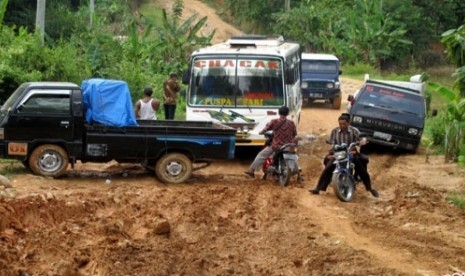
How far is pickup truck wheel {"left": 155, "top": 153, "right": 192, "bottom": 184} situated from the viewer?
15.4 meters

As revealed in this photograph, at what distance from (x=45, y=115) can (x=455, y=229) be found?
7.17m

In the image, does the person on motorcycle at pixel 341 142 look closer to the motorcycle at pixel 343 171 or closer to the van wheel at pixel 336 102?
the motorcycle at pixel 343 171

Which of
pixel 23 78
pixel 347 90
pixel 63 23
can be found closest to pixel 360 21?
pixel 347 90

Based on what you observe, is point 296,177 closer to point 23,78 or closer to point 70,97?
point 70,97

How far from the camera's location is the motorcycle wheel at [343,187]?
14125mm

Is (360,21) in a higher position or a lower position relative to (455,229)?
higher

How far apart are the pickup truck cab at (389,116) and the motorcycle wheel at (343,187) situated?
698 cm

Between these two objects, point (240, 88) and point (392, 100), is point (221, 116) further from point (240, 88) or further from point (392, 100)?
point (392, 100)

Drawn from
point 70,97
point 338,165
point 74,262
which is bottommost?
point 74,262

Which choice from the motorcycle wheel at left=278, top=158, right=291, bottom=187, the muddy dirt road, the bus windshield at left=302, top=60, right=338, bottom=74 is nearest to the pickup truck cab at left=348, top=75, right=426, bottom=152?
the muddy dirt road

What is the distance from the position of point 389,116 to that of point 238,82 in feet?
17.2

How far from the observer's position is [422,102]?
877 inches

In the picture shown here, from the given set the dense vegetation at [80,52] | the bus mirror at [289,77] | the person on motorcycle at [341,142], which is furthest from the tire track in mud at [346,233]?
the dense vegetation at [80,52]

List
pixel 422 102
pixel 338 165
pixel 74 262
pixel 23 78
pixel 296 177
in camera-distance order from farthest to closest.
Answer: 1. pixel 422 102
2. pixel 23 78
3. pixel 296 177
4. pixel 338 165
5. pixel 74 262
